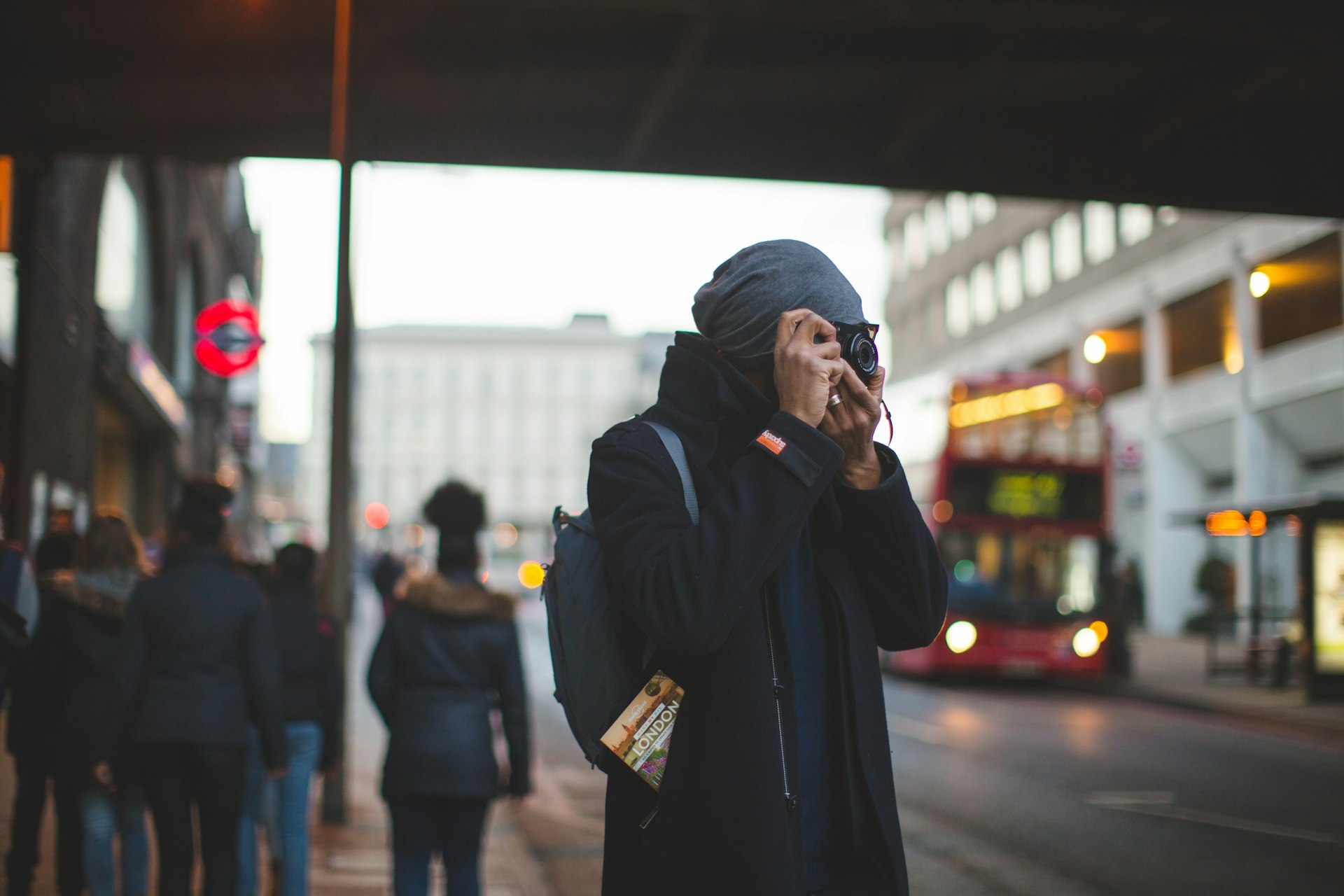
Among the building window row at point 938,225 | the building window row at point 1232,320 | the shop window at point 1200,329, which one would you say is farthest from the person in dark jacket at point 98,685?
the building window row at point 938,225

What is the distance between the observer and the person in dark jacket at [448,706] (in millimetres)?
4953

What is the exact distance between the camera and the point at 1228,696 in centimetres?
1805

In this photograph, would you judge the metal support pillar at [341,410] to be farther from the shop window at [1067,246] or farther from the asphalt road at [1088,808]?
the shop window at [1067,246]

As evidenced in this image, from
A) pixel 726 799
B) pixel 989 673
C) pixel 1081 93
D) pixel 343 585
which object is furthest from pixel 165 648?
pixel 989 673

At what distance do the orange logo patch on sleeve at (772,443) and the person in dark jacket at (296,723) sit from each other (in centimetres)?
452

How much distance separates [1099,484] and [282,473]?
3679cm

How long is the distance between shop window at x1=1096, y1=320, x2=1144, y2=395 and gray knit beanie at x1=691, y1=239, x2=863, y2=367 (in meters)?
34.9

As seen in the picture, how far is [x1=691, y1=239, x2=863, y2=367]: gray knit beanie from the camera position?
219cm

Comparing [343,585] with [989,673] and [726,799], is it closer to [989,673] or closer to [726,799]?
[726,799]

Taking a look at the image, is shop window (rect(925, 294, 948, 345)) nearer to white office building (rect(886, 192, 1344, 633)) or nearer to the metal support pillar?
white office building (rect(886, 192, 1344, 633))

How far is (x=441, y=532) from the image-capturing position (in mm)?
5402

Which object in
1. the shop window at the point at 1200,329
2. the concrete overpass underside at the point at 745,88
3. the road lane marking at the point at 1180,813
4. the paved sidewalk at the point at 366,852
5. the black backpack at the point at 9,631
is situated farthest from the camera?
the shop window at the point at 1200,329

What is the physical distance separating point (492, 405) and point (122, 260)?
263 ft

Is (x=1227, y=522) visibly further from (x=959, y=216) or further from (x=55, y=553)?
(x=959, y=216)
